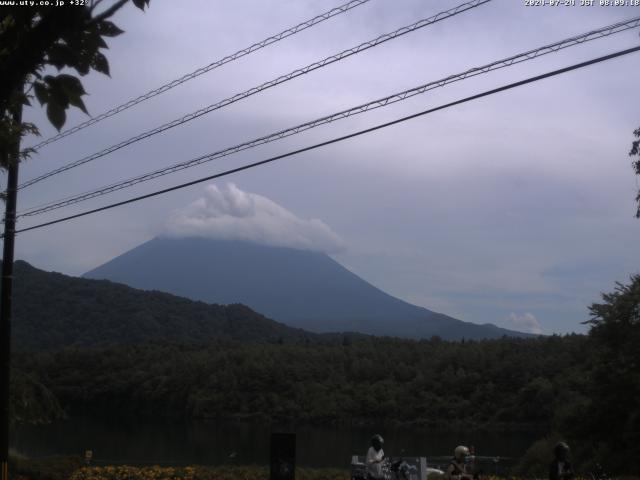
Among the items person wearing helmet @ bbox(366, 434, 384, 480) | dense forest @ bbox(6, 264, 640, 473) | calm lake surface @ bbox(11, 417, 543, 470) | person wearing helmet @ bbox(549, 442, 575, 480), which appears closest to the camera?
person wearing helmet @ bbox(549, 442, 575, 480)

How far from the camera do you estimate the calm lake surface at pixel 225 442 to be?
1374 inches

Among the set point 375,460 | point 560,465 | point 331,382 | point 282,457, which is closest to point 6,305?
point 282,457

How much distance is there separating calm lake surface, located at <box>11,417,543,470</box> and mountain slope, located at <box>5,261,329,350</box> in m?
53.3

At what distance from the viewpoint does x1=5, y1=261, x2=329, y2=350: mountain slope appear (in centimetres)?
11012

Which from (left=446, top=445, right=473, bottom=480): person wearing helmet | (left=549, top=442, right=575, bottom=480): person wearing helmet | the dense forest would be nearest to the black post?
(left=446, top=445, right=473, bottom=480): person wearing helmet

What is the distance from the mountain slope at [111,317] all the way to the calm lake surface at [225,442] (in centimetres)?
5332

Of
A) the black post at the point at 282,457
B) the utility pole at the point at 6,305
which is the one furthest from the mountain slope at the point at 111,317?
the black post at the point at 282,457

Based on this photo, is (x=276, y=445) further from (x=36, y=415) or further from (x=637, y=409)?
(x=637, y=409)

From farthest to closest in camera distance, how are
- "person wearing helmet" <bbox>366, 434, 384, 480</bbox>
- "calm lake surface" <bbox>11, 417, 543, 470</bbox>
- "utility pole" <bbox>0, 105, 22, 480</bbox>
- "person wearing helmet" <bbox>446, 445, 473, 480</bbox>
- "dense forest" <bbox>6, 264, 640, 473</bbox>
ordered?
1. "dense forest" <bbox>6, 264, 640, 473</bbox>
2. "calm lake surface" <bbox>11, 417, 543, 470</bbox>
3. "utility pole" <bbox>0, 105, 22, 480</bbox>
4. "person wearing helmet" <bbox>366, 434, 384, 480</bbox>
5. "person wearing helmet" <bbox>446, 445, 473, 480</bbox>

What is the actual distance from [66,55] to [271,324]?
138 m

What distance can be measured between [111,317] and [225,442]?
81.3 meters

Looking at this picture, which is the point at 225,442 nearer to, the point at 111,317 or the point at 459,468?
the point at 459,468

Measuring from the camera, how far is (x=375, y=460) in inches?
527

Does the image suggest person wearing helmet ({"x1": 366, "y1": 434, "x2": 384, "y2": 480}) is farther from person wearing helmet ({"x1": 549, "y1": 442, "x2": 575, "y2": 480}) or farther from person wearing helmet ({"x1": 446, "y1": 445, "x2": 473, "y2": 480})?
person wearing helmet ({"x1": 549, "y1": 442, "x2": 575, "y2": 480})
